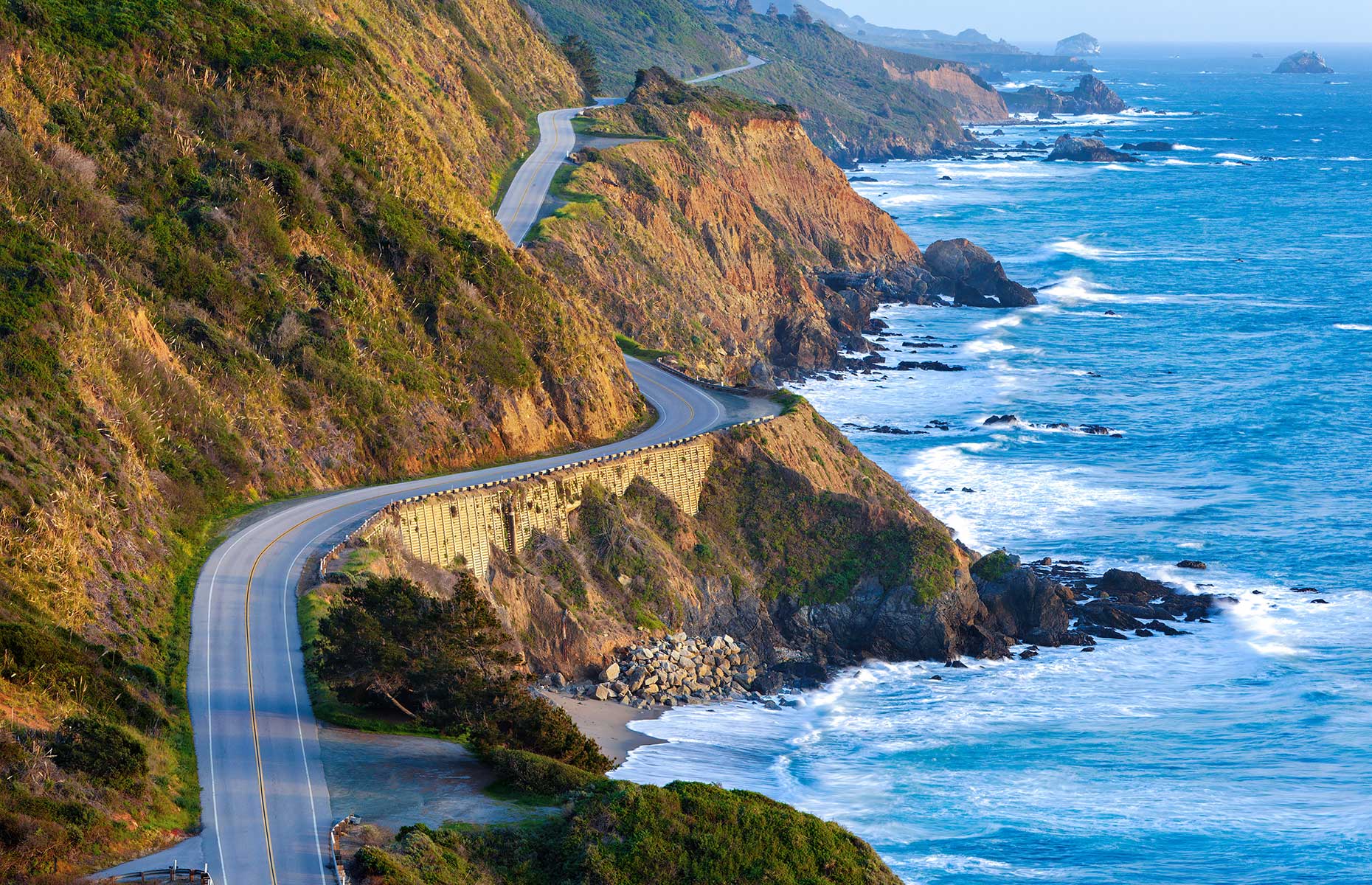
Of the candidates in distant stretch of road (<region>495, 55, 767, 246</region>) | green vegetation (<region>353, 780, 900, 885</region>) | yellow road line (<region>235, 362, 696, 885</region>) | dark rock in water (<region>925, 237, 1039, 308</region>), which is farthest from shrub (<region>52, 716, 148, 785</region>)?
dark rock in water (<region>925, 237, 1039, 308</region>)

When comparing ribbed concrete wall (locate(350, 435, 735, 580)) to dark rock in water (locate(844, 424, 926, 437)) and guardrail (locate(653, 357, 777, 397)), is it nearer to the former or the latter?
guardrail (locate(653, 357, 777, 397))

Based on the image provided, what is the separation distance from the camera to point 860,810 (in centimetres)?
3522

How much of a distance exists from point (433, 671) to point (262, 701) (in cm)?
349

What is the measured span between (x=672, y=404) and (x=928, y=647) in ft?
44.7

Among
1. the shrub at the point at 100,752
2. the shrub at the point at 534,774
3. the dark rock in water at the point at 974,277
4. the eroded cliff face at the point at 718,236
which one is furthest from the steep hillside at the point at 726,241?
the shrub at the point at 100,752

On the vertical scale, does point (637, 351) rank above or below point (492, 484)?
above

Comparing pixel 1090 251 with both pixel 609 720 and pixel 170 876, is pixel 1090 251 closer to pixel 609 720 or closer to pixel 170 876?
pixel 609 720

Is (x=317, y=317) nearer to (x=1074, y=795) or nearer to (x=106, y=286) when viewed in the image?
(x=106, y=286)

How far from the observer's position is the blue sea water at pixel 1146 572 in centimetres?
3512

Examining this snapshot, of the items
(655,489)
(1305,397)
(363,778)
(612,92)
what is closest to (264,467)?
(655,489)

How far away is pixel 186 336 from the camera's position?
41.4 m

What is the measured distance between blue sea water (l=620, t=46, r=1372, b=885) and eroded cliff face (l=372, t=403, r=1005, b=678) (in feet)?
6.49

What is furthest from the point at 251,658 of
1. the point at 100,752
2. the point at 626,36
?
the point at 626,36

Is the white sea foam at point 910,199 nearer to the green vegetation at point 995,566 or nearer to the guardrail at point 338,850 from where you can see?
the green vegetation at point 995,566
